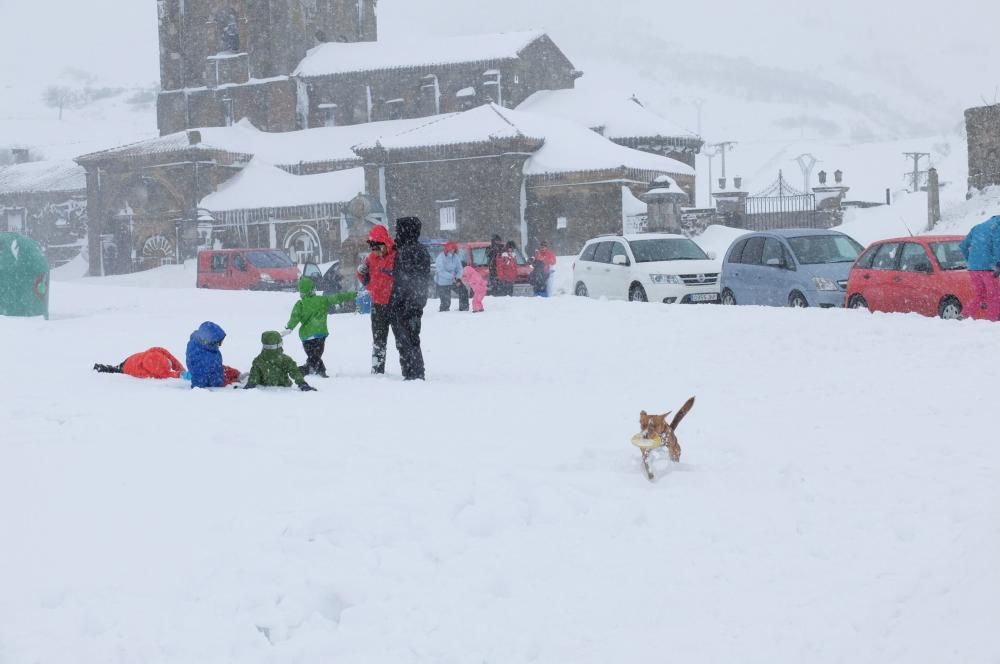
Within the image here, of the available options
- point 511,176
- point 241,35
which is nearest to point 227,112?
point 241,35

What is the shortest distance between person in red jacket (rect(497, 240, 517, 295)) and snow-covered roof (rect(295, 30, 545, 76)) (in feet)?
96.0

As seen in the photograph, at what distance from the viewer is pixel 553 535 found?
6316 millimetres

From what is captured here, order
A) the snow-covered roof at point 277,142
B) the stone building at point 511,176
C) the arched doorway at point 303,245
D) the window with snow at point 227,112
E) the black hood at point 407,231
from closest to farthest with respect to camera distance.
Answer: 1. the black hood at point 407,231
2. the stone building at point 511,176
3. the arched doorway at point 303,245
4. the snow-covered roof at point 277,142
5. the window with snow at point 227,112

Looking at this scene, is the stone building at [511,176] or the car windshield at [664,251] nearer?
the car windshield at [664,251]

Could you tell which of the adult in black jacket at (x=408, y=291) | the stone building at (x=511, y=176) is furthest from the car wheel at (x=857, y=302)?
the stone building at (x=511, y=176)

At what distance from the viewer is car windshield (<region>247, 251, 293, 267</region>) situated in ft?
100

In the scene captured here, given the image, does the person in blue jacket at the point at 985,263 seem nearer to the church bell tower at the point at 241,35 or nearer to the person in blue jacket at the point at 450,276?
the person in blue jacket at the point at 450,276

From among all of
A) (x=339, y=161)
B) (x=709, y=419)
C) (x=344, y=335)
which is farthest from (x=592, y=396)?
(x=339, y=161)

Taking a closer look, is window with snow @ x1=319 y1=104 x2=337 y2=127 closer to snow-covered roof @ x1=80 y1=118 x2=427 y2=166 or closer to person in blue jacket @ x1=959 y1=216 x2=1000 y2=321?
snow-covered roof @ x1=80 y1=118 x2=427 y2=166

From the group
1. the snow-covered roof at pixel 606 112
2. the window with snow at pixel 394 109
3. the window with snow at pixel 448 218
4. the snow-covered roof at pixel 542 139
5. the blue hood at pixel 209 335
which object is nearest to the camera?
the blue hood at pixel 209 335

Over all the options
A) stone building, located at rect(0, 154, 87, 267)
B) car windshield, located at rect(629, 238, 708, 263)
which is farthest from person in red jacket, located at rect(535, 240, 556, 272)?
stone building, located at rect(0, 154, 87, 267)

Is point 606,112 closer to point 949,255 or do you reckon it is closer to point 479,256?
point 479,256

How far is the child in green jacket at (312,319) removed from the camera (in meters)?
11.7

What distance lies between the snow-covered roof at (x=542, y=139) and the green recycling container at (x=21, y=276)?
23897 millimetres
